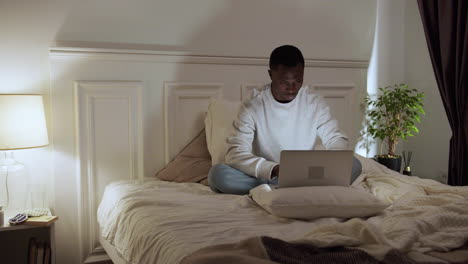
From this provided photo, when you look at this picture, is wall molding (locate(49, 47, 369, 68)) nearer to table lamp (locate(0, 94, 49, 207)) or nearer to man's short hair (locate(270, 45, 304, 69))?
table lamp (locate(0, 94, 49, 207))

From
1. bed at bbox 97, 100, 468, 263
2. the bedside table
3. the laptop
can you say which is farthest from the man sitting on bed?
the bedside table

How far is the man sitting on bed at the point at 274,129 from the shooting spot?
7.61ft

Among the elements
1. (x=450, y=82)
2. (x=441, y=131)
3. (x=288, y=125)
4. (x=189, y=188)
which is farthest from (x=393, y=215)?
(x=441, y=131)

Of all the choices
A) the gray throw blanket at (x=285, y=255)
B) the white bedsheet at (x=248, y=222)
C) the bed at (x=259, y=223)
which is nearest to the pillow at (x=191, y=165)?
the bed at (x=259, y=223)

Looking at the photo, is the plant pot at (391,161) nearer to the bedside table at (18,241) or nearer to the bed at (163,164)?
the bed at (163,164)

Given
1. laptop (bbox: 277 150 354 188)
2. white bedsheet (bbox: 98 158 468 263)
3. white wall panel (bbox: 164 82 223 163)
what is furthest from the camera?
white wall panel (bbox: 164 82 223 163)

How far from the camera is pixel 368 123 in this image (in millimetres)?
3553

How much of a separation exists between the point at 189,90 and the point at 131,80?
0.34m

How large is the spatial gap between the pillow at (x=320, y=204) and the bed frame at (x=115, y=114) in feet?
3.50

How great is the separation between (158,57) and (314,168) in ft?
4.20

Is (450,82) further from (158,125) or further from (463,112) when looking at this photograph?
(158,125)

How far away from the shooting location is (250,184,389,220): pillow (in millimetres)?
1788

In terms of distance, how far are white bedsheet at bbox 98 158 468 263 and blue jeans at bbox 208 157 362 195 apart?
55 millimetres

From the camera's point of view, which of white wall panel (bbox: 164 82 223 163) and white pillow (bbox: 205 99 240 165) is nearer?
white pillow (bbox: 205 99 240 165)
